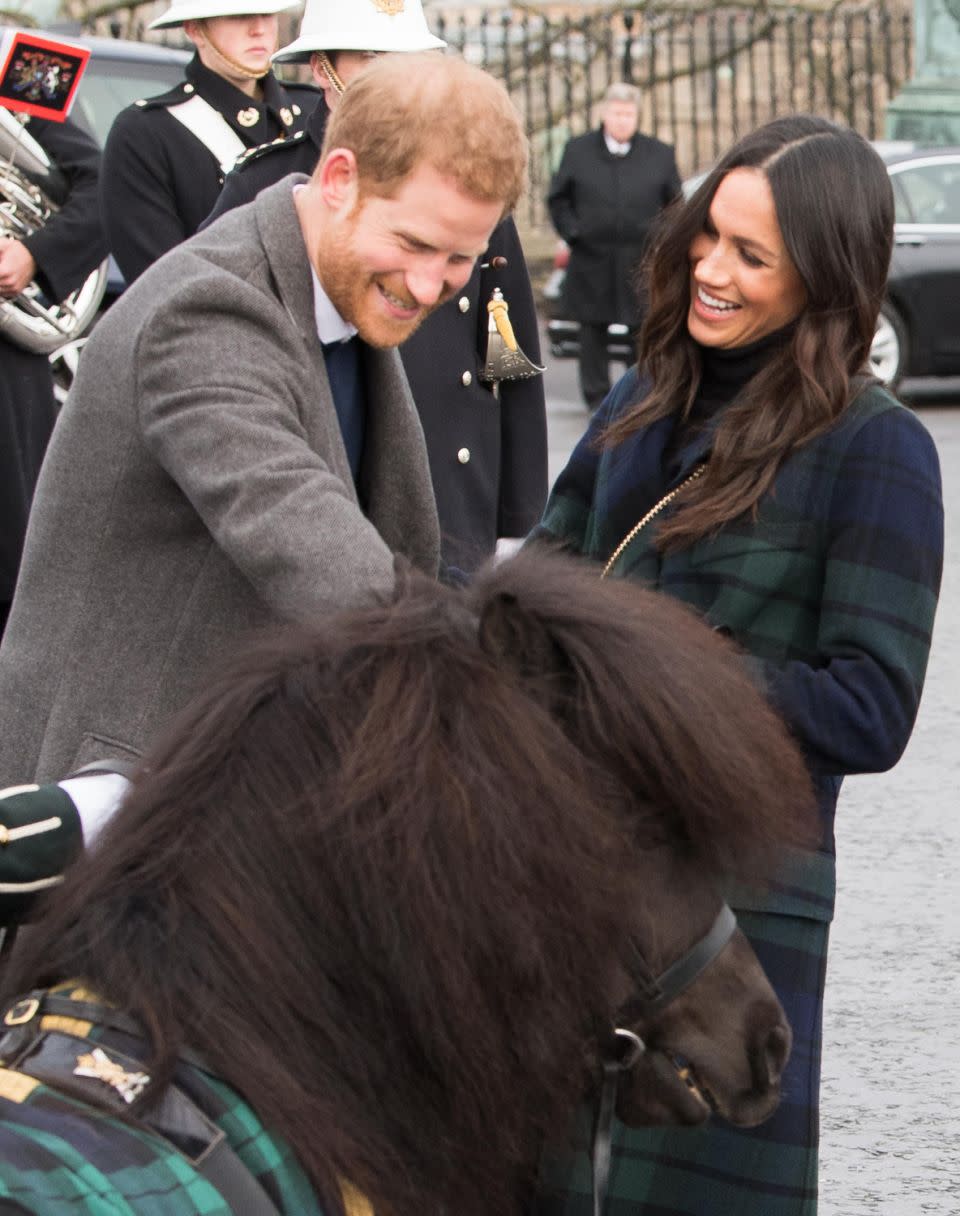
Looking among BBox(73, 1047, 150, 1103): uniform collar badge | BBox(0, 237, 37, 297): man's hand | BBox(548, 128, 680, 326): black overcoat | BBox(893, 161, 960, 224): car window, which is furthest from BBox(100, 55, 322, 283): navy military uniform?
BBox(893, 161, 960, 224): car window

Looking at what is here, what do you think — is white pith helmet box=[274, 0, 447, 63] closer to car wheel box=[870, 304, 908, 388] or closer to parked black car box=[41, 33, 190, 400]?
parked black car box=[41, 33, 190, 400]

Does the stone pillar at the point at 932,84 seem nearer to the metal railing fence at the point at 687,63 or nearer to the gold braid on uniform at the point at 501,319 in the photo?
the metal railing fence at the point at 687,63

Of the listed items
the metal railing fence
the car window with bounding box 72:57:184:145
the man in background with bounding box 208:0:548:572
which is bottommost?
the metal railing fence

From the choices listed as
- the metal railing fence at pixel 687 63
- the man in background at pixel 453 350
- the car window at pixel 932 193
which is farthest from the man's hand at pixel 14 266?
the metal railing fence at pixel 687 63

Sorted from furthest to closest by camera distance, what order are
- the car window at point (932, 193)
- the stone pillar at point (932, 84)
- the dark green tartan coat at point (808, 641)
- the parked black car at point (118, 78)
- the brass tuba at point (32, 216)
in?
1. the stone pillar at point (932, 84)
2. the car window at point (932, 193)
3. the parked black car at point (118, 78)
4. the brass tuba at point (32, 216)
5. the dark green tartan coat at point (808, 641)

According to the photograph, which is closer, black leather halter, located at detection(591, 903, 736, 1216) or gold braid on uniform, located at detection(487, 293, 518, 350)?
black leather halter, located at detection(591, 903, 736, 1216)

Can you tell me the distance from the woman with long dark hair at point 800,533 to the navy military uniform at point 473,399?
1213mm

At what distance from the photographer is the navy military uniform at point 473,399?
423 cm

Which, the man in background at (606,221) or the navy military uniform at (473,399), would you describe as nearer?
the navy military uniform at (473,399)

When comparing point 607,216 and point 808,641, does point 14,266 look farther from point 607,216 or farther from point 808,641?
point 607,216

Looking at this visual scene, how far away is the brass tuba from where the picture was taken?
5.99 meters

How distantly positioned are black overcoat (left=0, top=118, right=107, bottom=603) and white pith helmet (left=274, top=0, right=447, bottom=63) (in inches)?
71.4

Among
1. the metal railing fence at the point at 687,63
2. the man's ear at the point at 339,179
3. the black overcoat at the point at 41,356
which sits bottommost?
the metal railing fence at the point at 687,63

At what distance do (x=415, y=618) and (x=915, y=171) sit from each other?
12.6m
